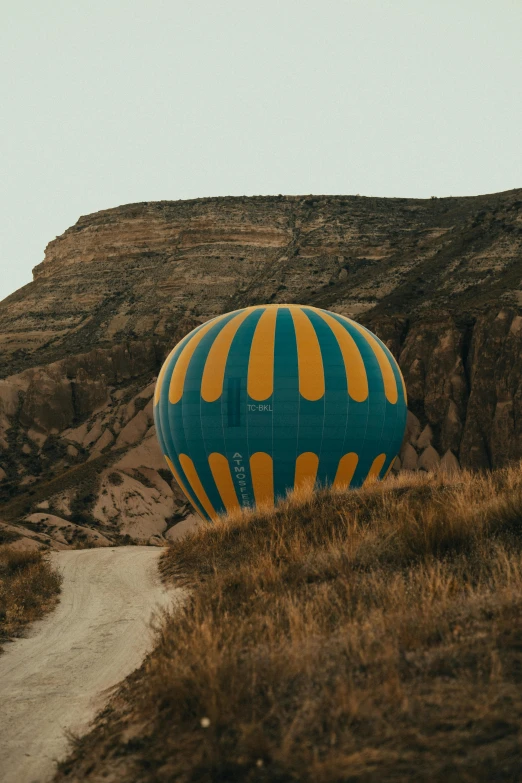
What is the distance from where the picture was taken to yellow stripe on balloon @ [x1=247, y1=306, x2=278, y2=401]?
66.7 ft

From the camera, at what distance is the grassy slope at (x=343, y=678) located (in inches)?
172

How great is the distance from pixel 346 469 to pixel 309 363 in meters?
2.94

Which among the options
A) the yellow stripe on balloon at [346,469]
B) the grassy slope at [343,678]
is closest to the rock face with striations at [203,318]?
the yellow stripe on balloon at [346,469]

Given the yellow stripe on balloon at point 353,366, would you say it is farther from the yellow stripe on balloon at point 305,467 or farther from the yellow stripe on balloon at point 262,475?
the yellow stripe on balloon at point 262,475

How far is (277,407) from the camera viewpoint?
20203 millimetres

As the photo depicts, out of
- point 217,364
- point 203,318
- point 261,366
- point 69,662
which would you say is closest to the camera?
point 69,662

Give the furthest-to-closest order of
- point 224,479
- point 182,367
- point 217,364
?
point 182,367, point 224,479, point 217,364

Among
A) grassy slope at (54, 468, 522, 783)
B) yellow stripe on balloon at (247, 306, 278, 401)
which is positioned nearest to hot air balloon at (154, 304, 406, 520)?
yellow stripe on balloon at (247, 306, 278, 401)

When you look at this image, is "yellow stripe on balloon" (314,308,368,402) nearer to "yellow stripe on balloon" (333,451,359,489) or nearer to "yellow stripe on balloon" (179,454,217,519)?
"yellow stripe on balloon" (333,451,359,489)

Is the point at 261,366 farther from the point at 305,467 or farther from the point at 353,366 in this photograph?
the point at 305,467

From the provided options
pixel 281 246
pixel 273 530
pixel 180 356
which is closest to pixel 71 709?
pixel 273 530

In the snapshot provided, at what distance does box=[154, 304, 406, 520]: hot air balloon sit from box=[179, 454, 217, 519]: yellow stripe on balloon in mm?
34

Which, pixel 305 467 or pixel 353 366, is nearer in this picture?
Result: pixel 305 467

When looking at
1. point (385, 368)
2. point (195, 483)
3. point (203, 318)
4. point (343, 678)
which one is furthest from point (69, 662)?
point (203, 318)
